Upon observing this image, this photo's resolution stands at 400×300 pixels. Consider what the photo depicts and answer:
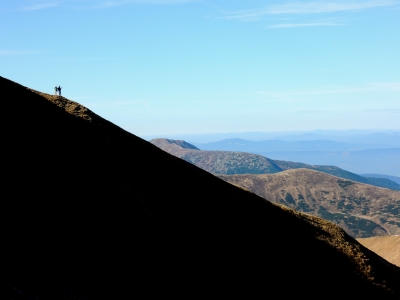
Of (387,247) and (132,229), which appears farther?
(387,247)

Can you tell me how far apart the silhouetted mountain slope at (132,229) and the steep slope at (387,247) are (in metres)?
44.8

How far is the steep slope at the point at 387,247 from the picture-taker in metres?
107

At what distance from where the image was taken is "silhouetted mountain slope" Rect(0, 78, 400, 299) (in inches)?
1096

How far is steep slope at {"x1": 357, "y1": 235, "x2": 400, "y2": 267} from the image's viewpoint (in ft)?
350

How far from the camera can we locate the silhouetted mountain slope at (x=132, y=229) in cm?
2783

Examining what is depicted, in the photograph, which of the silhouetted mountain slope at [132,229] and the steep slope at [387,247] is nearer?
the silhouetted mountain slope at [132,229]

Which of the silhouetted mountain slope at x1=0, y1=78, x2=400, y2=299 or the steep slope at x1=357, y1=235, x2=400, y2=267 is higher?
the silhouetted mountain slope at x1=0, y1=78, x2=400, y2=299

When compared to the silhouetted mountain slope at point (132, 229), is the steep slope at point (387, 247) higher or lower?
lower

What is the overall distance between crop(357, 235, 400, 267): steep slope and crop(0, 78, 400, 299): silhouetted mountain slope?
44769 mm

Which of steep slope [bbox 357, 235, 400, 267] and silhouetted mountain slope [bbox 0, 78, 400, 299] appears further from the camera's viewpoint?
steep slope [bbox 357, 235, 400, 267]

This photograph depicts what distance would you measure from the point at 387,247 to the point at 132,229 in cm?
9780

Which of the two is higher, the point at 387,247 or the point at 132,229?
the point at 132,229

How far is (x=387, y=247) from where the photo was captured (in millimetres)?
116125

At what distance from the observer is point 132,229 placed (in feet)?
119
